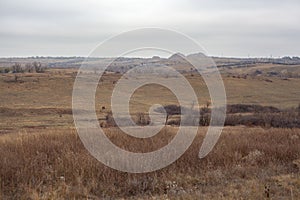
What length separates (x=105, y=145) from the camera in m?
11.0

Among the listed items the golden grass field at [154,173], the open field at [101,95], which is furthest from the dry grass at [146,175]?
the open field at [101,95]

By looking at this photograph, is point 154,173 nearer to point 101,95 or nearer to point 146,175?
point 146,175

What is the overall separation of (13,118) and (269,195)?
37.0 metres

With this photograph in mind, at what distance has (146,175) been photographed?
28.1 ft

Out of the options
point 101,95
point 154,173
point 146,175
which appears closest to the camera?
point 146,175

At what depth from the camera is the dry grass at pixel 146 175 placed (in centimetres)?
737

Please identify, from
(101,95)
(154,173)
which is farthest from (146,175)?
(101,95)

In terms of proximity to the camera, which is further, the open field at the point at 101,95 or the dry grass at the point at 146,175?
the open field at the point at 101,95

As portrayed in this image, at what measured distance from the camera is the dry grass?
737 cm

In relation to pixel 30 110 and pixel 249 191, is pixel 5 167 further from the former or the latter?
pixel 30 110

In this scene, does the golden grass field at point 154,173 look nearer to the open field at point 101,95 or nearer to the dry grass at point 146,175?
the dry grass at point 146,175

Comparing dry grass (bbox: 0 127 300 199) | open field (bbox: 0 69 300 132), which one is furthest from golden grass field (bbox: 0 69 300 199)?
open field (bbox: 0 69 300 132)

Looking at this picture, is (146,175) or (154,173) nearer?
(146,175)

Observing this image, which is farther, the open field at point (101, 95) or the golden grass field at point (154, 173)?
the open field at point (101, 95)
